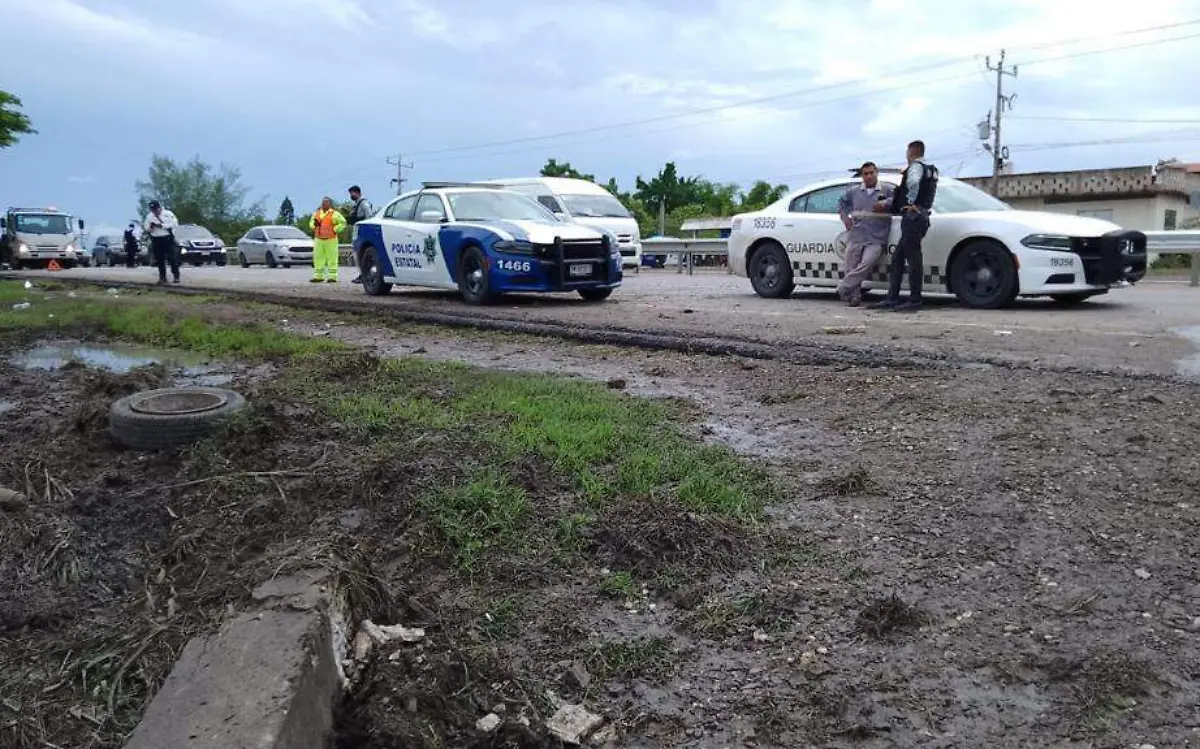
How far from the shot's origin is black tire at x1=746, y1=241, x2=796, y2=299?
499 inches

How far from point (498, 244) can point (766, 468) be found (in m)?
8.21

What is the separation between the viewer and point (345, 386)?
241 inches

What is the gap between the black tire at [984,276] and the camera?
33.5 ft

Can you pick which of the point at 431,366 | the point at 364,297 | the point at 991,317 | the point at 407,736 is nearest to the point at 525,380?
the point at 431,366

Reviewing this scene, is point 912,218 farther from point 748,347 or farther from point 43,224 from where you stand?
point 43,224

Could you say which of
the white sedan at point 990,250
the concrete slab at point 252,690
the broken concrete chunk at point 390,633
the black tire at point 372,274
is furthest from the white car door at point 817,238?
the concrete slab at point 252,690

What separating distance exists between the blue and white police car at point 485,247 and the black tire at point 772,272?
1922 mm

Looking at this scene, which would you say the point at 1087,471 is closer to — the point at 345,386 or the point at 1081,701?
the point at 1081,701

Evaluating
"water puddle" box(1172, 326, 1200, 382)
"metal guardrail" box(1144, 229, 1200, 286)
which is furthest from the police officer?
"water puddle" box(1172, 326, 1200, 382)

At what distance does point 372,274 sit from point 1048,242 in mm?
9325

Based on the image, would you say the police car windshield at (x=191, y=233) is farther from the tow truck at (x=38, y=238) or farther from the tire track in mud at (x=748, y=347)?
the tire track in mud at (x=748, y=347)

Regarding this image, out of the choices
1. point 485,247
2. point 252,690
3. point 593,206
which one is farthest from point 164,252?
point 252,690

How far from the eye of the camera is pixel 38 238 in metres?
35.0

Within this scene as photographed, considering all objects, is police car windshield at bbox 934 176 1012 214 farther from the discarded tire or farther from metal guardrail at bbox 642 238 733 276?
metal guardrail at bbox 642 238 733 276
